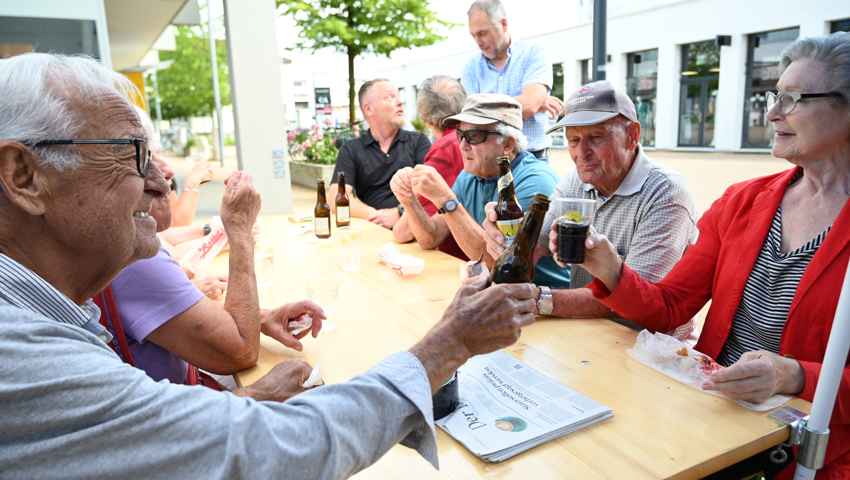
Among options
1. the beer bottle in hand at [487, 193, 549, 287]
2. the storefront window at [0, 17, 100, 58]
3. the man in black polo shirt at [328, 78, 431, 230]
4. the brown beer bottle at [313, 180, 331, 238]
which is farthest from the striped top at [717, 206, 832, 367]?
the storefront window at [0, 17, 100, 58]

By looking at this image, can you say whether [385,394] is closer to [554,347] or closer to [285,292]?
[554,347]

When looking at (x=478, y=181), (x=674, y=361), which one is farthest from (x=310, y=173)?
(x=674, y=361)

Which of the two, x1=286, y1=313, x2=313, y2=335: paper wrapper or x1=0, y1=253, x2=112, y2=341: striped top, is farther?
x1=286, y1=313, x2=313, y2=335: paper wrapper

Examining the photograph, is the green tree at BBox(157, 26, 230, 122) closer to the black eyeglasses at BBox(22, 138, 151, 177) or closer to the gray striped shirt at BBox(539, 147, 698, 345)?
the gray striped shirt at BBox(539, 147, 698, 345)

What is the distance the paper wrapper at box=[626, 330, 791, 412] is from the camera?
155 cm

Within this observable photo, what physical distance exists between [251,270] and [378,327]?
1.70 feet

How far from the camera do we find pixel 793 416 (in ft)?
4.44

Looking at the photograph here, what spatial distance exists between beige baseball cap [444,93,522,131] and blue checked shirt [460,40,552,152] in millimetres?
1672

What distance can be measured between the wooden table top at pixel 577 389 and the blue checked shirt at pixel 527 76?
2684mm

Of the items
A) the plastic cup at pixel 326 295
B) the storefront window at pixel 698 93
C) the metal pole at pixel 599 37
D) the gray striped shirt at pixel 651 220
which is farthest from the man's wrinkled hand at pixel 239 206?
the storefront window at pixel 698 93

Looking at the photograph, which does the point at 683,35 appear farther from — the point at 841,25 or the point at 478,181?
the point at 478,181

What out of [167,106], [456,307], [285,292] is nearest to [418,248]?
[285,292]

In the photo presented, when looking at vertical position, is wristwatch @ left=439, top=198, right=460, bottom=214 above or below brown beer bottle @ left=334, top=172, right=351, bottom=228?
above

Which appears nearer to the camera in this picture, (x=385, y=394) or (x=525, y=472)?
(x=385, y=394)
